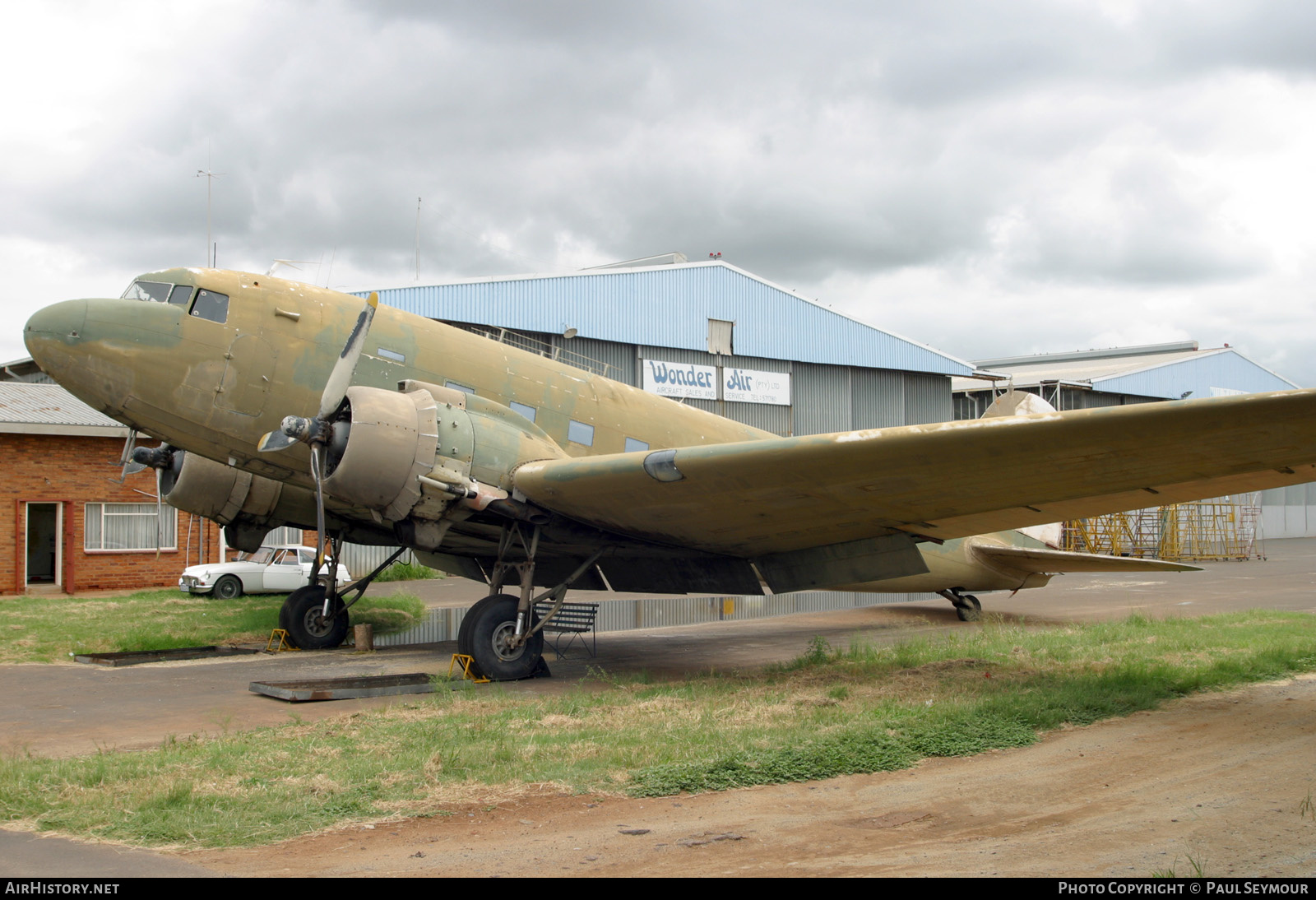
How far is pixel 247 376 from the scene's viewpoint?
11461 millimetres

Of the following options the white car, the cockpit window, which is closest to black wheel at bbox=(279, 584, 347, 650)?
the cockpit window

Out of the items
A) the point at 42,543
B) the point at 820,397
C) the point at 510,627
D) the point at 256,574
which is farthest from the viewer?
the point at 820,397

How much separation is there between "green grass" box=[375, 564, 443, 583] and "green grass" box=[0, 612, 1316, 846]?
18.3m

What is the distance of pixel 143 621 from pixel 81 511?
10.4 meters

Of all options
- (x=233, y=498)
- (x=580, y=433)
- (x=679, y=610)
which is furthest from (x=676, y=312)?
(x=580, y=433)

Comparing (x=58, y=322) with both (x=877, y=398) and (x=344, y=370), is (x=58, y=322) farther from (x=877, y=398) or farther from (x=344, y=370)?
(x=877, y=398)

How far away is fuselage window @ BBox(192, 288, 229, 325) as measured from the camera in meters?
11.3

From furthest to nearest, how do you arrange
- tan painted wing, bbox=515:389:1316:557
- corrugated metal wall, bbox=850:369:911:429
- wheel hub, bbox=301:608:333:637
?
corrugated metal wall, bbox=850:369:911:429 → wheel hub, bbox=301:608:333:637 → tan painted wing, bbox=515:389:1316:557

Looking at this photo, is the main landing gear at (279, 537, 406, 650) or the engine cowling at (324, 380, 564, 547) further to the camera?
the main landing gear at (279, 537, 406, 650)

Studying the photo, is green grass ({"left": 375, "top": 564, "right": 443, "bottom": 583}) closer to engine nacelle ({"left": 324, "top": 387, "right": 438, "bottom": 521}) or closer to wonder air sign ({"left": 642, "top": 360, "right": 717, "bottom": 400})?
wonder air sign ({"left": 642, "top": 360, "right": 717, "bottom": 400})

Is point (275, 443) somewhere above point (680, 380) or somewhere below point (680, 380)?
below

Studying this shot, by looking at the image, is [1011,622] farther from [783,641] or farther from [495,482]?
[495,482]

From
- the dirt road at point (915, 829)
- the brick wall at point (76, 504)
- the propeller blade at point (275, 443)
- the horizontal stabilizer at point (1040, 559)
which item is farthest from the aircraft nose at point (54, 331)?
the brick wall at point (76, 504)

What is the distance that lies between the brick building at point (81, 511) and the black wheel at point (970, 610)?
64.6 ft
